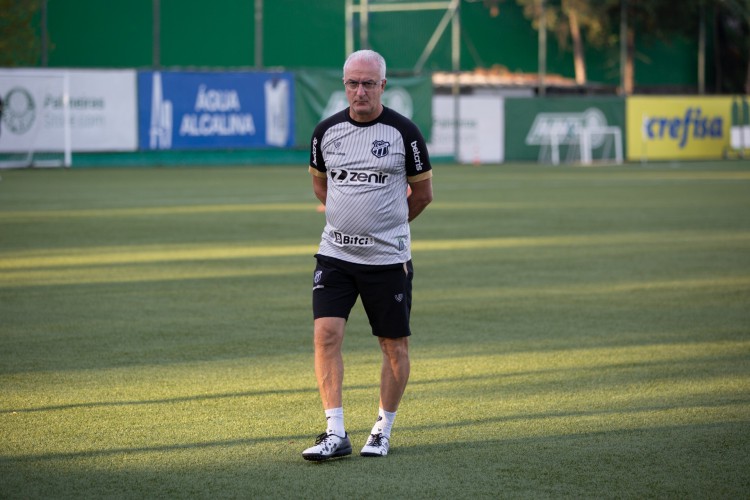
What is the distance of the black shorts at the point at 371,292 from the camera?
20.4ft

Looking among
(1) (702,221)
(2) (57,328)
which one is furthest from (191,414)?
(1) (702,221)

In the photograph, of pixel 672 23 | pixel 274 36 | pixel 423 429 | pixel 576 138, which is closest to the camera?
pixel 423 429

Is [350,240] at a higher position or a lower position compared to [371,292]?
higher

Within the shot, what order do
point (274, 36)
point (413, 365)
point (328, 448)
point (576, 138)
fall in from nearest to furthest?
point (328, 448) < point (413, 365) < point (576, 138) < point (274, 36)

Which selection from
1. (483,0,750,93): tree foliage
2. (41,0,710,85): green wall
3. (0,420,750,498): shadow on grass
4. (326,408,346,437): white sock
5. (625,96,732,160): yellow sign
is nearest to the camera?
(0,420,750,498): shadow on grass

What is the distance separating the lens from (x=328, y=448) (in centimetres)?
606

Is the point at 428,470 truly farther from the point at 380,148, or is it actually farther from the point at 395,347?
the point at 380,148

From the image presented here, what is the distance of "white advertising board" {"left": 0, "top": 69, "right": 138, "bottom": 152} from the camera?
1276 inches

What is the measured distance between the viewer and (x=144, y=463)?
600 cm

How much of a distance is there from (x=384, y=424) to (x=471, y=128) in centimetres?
3579

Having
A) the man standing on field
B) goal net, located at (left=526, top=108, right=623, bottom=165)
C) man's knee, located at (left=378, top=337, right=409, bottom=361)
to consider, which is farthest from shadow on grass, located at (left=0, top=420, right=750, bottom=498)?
goal net, located at (left=526, top=108, right=623, bottom=165)

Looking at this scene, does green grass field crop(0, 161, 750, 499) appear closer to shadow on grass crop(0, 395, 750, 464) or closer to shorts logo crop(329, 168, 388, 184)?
shadow on grass crop(0, 395, 750, 464)

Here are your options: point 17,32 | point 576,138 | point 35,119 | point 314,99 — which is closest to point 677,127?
point 576,138

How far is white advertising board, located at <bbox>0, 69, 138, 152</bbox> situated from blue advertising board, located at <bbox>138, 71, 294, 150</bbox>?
18.6 inches
